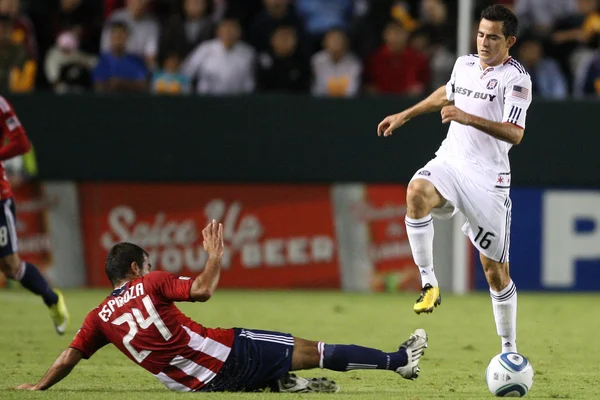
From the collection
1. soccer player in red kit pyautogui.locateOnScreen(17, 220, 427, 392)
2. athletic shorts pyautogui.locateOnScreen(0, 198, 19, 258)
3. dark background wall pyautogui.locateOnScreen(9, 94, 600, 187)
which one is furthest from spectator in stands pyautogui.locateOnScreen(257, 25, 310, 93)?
soccer player in red kit pyautogui.locateOnScreen(17, 220, 427, 392)

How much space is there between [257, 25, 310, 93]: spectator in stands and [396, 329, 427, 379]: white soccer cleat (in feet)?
28.3

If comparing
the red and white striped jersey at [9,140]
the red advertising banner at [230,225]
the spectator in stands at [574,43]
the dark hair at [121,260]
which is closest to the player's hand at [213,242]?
the dark hair at [121,260]

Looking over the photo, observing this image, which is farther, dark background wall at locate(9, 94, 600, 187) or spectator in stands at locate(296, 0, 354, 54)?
spectator in stands at locate(296, 0, 354, 54)

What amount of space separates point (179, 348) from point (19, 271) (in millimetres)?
4081

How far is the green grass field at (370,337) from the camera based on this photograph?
777 cm

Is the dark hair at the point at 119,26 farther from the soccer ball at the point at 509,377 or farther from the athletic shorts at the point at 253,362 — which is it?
the soccer ball at the point at 509,377

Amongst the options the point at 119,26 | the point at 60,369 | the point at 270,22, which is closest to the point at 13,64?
the point at 119,26

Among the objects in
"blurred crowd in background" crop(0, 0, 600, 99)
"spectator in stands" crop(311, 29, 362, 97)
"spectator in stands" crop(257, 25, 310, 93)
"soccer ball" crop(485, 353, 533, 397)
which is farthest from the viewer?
"spectator in stands" crop(311, 29, 362, 97)

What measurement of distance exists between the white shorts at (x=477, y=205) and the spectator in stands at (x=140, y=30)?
8.52m

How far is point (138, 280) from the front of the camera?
7215mm

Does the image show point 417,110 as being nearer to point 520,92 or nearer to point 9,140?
point 520,92

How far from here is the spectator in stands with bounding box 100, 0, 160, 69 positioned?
1587 cm

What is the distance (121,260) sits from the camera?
7.33m

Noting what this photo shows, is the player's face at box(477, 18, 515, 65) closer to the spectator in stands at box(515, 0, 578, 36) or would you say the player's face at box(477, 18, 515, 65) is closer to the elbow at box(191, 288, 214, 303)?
the elbow at box(191, 288, 214, 303)
